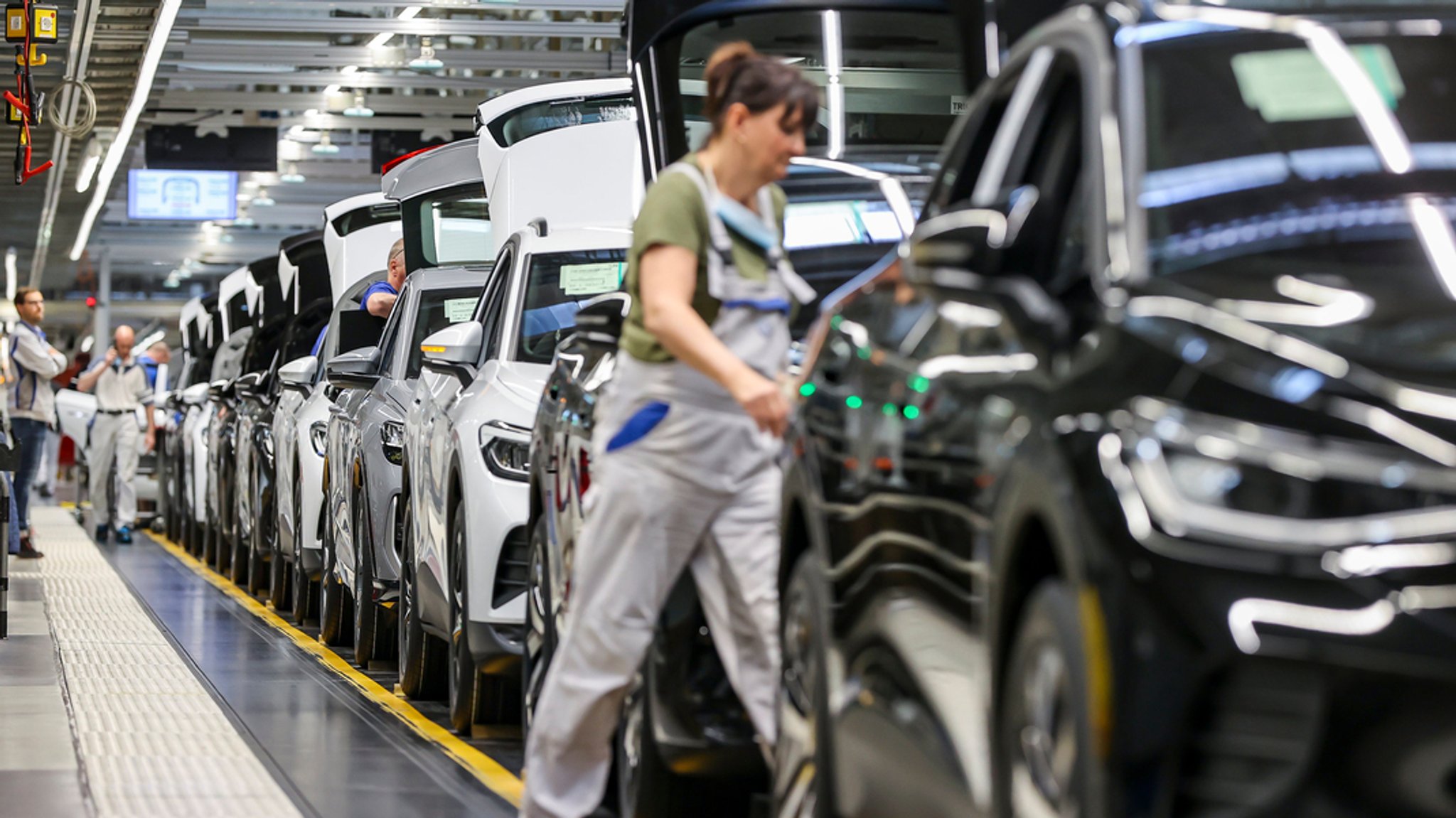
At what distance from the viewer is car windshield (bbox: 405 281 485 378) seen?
11.0 metres

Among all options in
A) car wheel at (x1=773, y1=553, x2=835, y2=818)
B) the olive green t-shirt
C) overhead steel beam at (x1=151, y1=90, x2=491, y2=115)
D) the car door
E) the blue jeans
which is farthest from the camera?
overhead steel beam at (x1=151, y1=90, x2=491, y2=115)

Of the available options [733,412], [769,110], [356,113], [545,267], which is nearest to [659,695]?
[733,412]

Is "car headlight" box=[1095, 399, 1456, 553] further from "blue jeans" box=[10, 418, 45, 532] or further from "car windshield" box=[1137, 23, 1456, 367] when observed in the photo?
"blue jeans" box=[10, 418, 45, 532]

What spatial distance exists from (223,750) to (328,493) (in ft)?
13.9

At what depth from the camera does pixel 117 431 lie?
75.1 ft

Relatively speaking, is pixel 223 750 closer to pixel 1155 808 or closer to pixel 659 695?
pixel 659 695

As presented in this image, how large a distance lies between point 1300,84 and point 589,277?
541 centimetres

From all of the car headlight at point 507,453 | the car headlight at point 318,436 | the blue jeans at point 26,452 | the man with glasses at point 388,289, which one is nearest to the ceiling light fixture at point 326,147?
the blue jeans at point 26,452

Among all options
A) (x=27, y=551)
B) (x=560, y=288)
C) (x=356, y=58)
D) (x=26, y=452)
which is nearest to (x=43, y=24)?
(x=26, y=452)

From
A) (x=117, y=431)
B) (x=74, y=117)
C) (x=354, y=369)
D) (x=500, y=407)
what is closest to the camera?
(x=500, y=407)

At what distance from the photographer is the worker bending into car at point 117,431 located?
74.4ft

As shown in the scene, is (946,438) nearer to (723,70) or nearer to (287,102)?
(723,70)

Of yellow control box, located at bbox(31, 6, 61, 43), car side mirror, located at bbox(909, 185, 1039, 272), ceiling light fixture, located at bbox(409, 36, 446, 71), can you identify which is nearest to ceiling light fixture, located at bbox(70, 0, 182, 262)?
yellow control box, located at bbox(31, 6, 61, 43)

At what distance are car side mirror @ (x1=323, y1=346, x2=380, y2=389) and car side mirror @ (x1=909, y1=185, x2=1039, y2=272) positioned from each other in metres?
6.92
